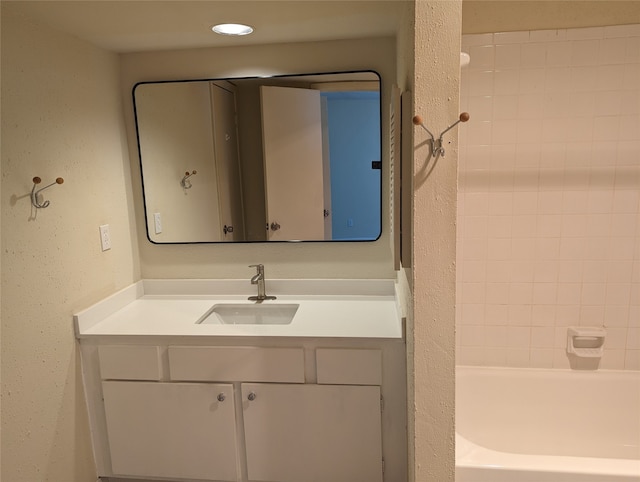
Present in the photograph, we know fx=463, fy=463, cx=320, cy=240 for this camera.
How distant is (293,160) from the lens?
2.21 meters

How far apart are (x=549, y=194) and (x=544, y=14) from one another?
77 centimetres

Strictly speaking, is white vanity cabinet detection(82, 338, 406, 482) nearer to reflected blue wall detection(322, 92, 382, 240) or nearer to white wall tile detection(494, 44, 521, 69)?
reflected blue wall detection(322, 92, 382, 240)

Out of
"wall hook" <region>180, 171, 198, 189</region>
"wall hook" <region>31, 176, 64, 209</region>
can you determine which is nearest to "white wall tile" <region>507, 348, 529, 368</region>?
"wall hook" <region>180, 171, 198, 189</region>

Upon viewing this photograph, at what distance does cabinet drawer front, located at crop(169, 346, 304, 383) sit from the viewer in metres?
1.86

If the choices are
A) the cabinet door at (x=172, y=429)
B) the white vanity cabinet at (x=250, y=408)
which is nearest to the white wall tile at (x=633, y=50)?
the white vanity cabinet at (x=250, y=408)

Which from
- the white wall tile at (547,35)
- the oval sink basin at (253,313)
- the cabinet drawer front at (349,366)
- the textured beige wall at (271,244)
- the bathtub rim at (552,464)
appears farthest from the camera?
the oval sink basin at (253,313)

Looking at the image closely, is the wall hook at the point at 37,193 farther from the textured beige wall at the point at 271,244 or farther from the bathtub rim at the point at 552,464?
the bathtub rim at the point at 552,464

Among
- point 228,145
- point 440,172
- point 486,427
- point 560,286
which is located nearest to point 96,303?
point 228,145

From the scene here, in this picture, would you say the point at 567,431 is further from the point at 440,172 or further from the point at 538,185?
the point at 440,172

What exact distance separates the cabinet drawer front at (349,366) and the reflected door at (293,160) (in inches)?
25.3

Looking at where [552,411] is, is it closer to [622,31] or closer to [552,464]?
[552,464]

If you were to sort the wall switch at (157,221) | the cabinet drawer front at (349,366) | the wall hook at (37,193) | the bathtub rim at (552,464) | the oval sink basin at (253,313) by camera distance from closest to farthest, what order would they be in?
the bathtub rim at (552,464) < the wall hook at (37,193) < the cabinet drawer front at (349,366) < the oval sink basin at (253,313) < the wall switch at (157,221)

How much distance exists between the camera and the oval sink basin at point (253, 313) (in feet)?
7.37

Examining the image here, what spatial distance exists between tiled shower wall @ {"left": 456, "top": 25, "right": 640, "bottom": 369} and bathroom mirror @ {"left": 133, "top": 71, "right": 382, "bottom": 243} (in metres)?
0.50
